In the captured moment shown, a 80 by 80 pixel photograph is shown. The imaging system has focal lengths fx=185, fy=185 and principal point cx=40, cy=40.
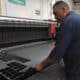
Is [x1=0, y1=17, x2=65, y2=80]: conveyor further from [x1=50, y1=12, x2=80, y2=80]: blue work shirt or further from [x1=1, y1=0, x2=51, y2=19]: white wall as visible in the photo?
[x1=1, y1=0, x2=51, y2=19]: white wall

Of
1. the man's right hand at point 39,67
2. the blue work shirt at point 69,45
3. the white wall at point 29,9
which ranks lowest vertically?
the man's right hand at point 39,67

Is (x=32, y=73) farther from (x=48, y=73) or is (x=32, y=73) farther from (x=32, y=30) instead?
(x=32, y=30)

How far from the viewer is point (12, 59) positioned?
5.74 ft

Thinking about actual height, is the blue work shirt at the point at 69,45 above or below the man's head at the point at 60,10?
below

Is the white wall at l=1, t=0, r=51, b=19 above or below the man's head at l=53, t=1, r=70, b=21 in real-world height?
above

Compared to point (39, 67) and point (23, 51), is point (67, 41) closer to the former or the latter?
point (39, 67)

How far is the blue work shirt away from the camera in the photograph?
1.37 metres

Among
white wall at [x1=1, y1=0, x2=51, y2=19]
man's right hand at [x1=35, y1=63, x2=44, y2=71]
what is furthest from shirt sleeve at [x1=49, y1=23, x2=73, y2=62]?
white wall at [x1=1, y1=0, x2=51, y2=19]

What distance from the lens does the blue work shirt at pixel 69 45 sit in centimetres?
137

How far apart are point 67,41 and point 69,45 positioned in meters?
0.10

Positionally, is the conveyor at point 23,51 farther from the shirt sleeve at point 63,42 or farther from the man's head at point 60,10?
the man's head at point 60,10

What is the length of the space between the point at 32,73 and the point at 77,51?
1.31ft

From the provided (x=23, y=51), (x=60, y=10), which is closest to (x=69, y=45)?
(x=60, y=10)

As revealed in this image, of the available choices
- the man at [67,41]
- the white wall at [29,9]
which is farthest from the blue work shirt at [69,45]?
the white wall at [29,9]
